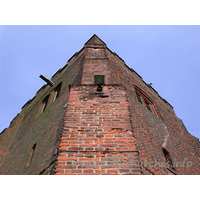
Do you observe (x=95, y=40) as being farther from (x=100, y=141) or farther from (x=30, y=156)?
(x=100, y=141)

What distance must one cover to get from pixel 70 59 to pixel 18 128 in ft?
13.9

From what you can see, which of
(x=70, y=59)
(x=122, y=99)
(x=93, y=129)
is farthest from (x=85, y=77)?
(x=70, y=59)

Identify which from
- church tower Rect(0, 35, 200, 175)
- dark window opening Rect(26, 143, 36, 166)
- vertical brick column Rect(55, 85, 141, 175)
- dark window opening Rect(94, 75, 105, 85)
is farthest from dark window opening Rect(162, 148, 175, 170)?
dark window opening Rect(26, 143, 36, 166)

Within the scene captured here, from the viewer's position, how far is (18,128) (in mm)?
9867

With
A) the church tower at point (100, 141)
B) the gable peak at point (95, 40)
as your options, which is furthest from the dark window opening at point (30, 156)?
the gable peak at point (95, 40)

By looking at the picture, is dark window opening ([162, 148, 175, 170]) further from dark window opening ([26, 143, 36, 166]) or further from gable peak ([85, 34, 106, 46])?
gable peak ([85, 34, 106, 46])

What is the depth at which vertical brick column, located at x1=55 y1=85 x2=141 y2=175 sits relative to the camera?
3.23m

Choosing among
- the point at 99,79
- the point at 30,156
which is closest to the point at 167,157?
the point at 99,79

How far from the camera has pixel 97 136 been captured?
3.76 meters

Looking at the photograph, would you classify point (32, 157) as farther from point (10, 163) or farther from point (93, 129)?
point (93, 129)

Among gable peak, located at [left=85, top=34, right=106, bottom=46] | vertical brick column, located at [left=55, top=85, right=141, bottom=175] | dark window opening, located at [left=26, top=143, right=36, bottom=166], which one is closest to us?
vertical brick column, located at [left=55, top=85, right=141, bottom=175]

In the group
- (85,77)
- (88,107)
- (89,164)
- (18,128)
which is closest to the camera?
(89,164)

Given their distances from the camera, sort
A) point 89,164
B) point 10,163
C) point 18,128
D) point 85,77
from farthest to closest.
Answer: point 18,128
point 10,163
point 85,77
point 89,164

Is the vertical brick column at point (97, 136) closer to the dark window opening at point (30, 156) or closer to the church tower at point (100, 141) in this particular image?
the church tower at point (100, 141)
